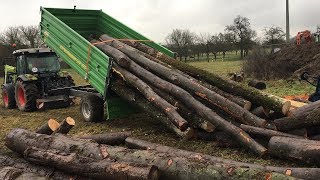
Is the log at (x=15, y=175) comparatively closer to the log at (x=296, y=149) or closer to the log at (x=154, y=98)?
the log at (x=154, y=98)

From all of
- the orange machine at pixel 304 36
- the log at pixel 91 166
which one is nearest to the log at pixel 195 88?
A: the log at pixel 91 166

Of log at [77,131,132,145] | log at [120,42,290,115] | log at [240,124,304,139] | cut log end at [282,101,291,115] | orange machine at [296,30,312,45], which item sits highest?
orange machine at [296,30,312,45]

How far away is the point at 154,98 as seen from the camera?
8336 millimetres

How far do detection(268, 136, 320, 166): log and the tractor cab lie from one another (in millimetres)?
9493

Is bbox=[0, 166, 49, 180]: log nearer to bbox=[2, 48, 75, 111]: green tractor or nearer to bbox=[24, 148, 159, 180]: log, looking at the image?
bbox=[24, 148, 159, 180]: log

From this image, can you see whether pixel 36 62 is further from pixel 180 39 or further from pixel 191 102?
pixel 180 39

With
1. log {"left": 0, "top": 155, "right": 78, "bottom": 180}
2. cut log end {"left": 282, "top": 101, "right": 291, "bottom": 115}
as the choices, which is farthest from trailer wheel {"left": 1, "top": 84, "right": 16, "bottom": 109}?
cut log end {"left": 282, "top": 101, "right": 291, "bottom": 115}

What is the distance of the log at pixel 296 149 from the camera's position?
5785 mm

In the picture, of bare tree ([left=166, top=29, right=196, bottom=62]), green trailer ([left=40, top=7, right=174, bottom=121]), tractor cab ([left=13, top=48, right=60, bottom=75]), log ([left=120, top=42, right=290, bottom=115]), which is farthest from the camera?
bare tree ([left=166, top=29, right=196, bottom=62])

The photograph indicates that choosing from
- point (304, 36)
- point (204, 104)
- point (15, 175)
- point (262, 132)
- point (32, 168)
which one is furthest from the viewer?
point (304, 36)

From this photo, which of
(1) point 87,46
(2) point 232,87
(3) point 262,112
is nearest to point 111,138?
(2) point 232,87

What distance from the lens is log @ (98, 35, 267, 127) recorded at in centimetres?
729

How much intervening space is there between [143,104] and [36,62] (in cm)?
644

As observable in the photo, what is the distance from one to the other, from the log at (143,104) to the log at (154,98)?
0.17m
